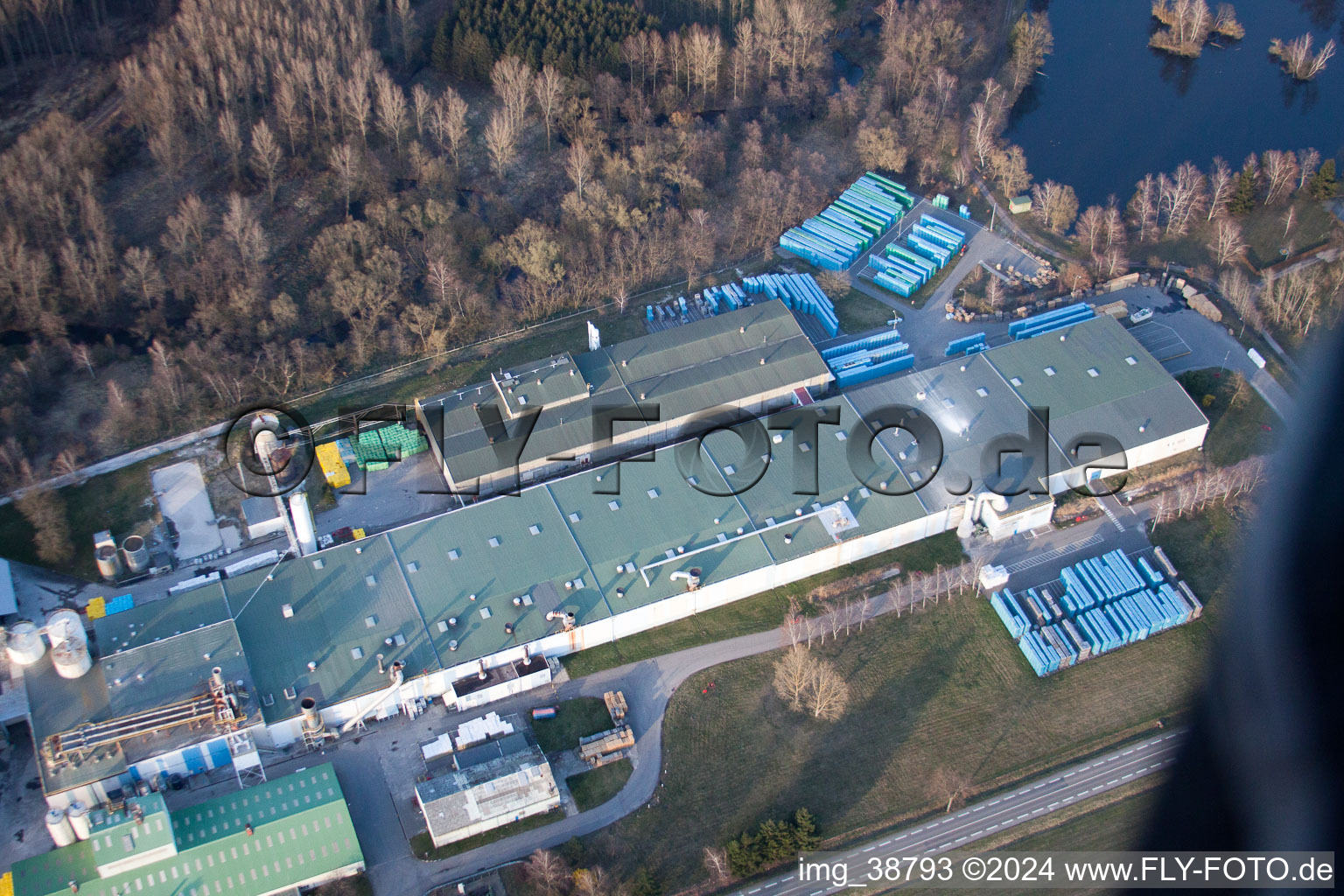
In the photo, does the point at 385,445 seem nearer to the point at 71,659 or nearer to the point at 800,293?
the point at 71,659

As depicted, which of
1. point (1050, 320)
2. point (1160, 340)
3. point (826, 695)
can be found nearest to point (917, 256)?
point (1050, 320)

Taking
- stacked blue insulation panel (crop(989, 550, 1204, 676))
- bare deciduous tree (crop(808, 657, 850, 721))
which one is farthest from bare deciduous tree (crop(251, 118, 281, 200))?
stacked blue insulation panel (crop(989, 550, 1204, 676))

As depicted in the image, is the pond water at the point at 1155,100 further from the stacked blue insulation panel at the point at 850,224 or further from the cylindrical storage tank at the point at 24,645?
the cylindrical storage tank at the point at 24,645

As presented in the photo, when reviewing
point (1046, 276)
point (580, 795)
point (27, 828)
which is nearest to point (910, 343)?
point (1046, 276)

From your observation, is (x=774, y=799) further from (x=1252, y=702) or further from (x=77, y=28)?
(x=77, y=28)

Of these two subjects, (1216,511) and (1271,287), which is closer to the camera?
(1216,511)

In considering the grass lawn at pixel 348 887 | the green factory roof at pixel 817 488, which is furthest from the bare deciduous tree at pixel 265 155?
the grass lawn at pixel 348 887

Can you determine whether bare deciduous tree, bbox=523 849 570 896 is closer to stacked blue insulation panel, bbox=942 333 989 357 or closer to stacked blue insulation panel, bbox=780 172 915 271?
stacked blue insulation panel, bbox=942 333 989 357
